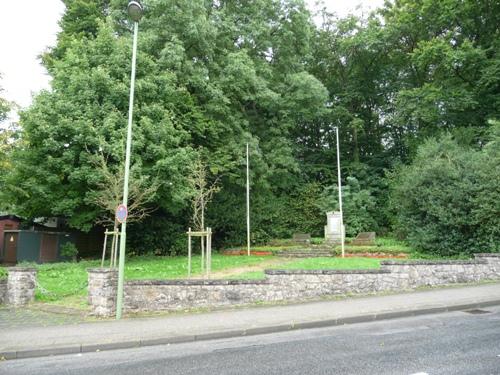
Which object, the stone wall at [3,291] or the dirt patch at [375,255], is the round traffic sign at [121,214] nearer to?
the stone wall at [3,291]

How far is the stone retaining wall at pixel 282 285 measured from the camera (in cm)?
965

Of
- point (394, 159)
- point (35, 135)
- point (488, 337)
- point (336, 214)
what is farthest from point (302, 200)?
point (488, 337)

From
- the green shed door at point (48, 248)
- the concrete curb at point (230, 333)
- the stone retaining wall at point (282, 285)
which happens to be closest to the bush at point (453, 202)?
the stone retaining wall at point (282, 285)

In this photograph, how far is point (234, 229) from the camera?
26.6m

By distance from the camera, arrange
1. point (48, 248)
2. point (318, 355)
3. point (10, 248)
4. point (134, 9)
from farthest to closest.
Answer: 1. point (10, 248)
2. point (48, 248)
3. point (134, 9)
4. point (318, 355)

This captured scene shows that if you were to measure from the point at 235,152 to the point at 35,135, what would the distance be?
11.1 metres

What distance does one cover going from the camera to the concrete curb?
693 cm

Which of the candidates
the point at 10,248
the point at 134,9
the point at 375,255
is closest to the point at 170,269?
the point at 375,255

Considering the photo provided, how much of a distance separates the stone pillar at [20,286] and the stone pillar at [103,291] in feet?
9.76

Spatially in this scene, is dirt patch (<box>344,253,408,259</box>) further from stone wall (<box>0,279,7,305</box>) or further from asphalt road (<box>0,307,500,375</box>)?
stone wall (<box>0,279,7,305</box>)

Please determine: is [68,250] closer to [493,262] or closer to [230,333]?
[230,333]

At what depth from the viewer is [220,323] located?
8.53 meters

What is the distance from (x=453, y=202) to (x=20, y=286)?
16.8 meters

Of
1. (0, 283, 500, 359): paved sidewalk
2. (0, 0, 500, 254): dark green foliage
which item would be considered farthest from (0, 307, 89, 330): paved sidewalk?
(0, 0, 500, 254): dark green foliage
